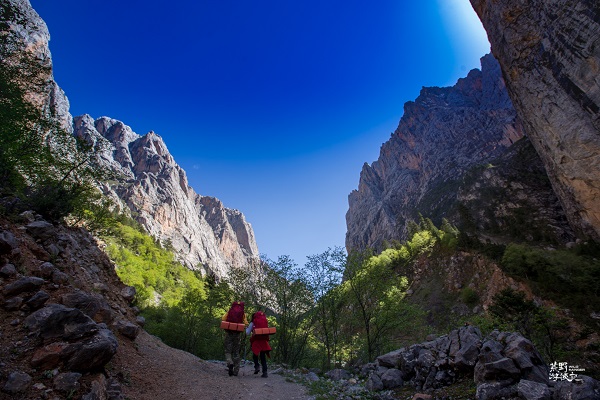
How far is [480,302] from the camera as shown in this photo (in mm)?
29953

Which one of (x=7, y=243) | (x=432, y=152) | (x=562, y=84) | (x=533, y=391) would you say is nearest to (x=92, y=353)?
(x=7, y=243)

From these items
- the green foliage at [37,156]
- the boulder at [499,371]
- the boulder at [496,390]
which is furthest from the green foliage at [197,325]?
the boulder at [496,390]

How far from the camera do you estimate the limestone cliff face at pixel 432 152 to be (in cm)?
11456

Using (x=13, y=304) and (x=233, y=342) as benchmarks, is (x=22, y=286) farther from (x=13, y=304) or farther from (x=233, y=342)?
(x=233, y=342)

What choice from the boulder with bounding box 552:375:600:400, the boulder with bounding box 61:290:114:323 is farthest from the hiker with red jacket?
the boulder with bounding box 552:375:600:400

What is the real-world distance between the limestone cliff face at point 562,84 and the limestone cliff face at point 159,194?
296ft

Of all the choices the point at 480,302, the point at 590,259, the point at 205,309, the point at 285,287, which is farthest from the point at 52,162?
the point at 590,259

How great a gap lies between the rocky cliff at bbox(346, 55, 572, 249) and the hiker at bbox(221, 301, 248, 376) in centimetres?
5182

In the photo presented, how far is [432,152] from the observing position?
137 metres

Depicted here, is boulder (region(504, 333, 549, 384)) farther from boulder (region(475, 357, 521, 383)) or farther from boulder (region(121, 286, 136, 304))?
boulder (region(121, 286, 136, 304))

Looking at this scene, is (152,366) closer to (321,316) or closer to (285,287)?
(285,287)

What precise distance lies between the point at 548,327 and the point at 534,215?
4943cm

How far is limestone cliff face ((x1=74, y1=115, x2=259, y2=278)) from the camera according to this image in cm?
11290

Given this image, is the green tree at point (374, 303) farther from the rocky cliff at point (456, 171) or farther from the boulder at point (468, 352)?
the rocky cliff at point (456, 171)
